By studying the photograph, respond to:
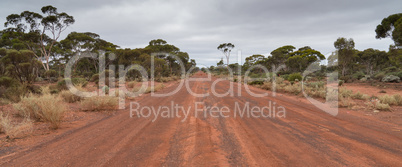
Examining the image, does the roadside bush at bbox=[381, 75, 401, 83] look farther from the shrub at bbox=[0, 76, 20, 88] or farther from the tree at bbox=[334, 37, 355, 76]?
the shrub at bbox=[0, 76, 20, 88]

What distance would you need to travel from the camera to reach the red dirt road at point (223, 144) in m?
3.10

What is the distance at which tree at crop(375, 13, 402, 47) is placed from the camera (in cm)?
1591

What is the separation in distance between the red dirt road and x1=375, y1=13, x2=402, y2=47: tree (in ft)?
53.8

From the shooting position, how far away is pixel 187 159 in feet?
10.4

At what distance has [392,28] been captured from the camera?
60.3 feet

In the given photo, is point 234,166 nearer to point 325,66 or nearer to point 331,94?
point 331,94

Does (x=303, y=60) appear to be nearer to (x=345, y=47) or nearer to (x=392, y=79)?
(x=345, y=47)

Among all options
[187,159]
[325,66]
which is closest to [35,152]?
[187,159]

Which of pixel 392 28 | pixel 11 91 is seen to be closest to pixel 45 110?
pixel 11 91

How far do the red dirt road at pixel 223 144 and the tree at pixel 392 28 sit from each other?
16394 mm

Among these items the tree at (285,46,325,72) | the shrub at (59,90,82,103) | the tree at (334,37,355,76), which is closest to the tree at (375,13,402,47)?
the tree at (334,37,355,76)

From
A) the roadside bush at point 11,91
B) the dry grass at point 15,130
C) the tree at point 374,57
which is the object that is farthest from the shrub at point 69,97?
the tree at point 374,57

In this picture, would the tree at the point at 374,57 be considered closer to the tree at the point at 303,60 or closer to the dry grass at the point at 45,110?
the tree at the point at 303,60

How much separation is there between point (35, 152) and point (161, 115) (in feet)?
11.7
